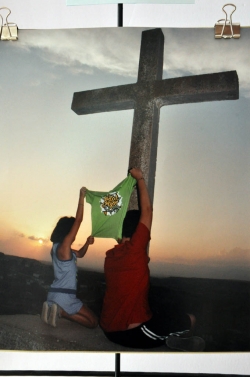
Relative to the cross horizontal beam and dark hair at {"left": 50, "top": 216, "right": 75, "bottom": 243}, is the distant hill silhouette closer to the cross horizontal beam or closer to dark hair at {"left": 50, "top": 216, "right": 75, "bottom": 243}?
dark hair at {"left": 50, "top": 216, "right": 75, "bottom": 243}

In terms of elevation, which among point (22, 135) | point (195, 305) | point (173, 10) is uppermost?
point (173, 10)

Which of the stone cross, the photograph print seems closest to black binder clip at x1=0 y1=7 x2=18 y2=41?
the photograph print

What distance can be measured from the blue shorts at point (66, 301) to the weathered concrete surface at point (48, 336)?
0.04 metres

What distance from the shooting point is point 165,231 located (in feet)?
5.74

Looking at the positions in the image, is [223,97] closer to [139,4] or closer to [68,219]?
[139,4]

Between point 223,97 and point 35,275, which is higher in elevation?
point 223,97

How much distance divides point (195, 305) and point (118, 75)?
858 mm

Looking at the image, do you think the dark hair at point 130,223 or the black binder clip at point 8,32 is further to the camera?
the black binder clip at point 8,32

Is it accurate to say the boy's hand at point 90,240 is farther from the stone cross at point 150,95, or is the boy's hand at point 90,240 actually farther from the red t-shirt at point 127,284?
the stone cross at point 150,95

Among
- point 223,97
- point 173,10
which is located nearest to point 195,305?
point 223,97

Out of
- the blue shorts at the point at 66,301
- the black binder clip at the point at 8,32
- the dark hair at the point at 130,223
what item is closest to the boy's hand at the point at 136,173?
the dark hair at the point at 130,223

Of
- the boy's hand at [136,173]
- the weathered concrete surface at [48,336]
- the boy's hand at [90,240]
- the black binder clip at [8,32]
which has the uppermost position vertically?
the black binder clip at [8,32]

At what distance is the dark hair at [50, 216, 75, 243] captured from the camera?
1.77 meters

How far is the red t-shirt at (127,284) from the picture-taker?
1728mm
